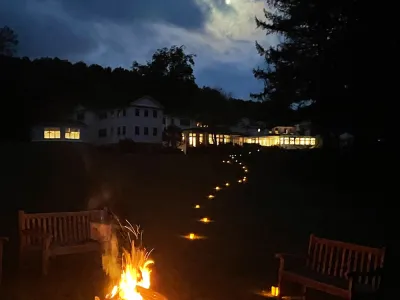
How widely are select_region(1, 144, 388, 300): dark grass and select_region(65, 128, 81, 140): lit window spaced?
75.4 ft

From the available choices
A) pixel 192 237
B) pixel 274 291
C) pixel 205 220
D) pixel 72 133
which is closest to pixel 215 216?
pixel 205 220

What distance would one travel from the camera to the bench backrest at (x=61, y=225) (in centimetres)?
805

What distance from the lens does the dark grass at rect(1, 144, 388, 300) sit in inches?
292

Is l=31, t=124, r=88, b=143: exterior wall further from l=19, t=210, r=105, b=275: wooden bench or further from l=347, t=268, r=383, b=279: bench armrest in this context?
l=347, t=268, r=383, b=279: bench armrest

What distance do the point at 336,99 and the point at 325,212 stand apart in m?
4.25

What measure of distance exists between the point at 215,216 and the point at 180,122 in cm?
5546

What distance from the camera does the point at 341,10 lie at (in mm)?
16969

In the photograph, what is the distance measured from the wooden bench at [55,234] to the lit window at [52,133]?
153 feet

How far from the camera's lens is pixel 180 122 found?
70.8m

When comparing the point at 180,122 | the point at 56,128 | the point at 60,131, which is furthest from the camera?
the point at 180,122

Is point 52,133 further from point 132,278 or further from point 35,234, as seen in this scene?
point 132,278

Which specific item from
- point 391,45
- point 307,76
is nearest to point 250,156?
point 307,76

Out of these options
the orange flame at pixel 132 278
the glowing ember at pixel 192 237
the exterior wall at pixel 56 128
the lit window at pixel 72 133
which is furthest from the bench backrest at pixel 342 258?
the lit window at pixel 72 133

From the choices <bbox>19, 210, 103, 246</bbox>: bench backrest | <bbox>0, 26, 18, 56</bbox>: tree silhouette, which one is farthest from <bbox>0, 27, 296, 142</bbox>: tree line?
<bbox>19, 210, 103, 246</bbox>: bench backrest
